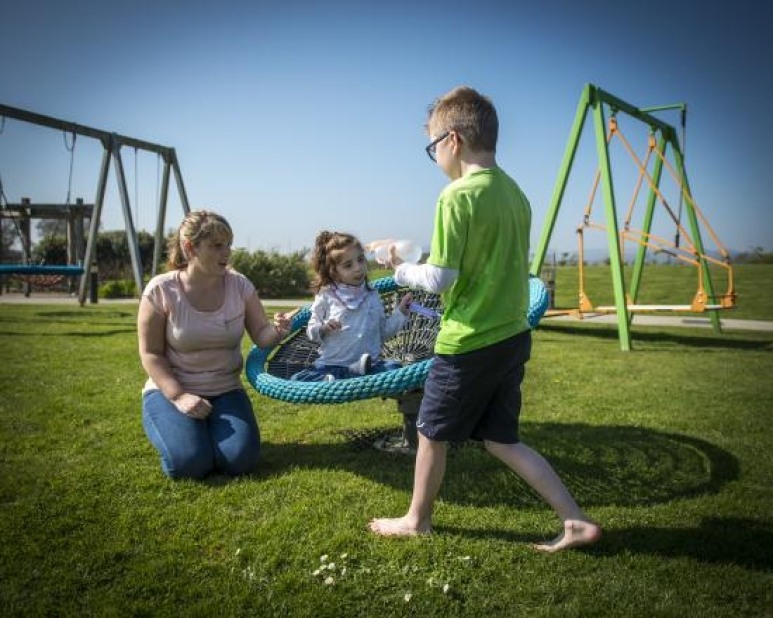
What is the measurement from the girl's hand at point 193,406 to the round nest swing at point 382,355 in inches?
10.1

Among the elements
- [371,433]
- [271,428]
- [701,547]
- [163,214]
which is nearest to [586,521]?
[701,547]

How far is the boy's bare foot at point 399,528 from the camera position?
7.66ft

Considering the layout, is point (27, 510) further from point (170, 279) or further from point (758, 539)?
point (758, 539)

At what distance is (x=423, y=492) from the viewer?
7.50 ft

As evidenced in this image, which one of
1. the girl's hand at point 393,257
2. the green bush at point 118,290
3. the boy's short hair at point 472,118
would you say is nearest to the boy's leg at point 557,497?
the girl's hand at point 393,257

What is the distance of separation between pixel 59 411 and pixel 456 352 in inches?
127

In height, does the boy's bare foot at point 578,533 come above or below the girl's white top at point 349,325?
below

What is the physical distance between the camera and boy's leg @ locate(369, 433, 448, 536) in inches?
88.1

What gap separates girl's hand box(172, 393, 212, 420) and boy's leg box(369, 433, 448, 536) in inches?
43.4

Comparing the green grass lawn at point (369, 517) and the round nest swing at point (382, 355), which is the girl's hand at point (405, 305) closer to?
the round nest swing at point (382, 355)

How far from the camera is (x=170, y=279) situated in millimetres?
3191

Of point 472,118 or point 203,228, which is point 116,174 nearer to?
point 203,228

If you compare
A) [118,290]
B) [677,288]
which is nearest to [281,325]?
[118,290]

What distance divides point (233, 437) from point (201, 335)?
1.86ft
